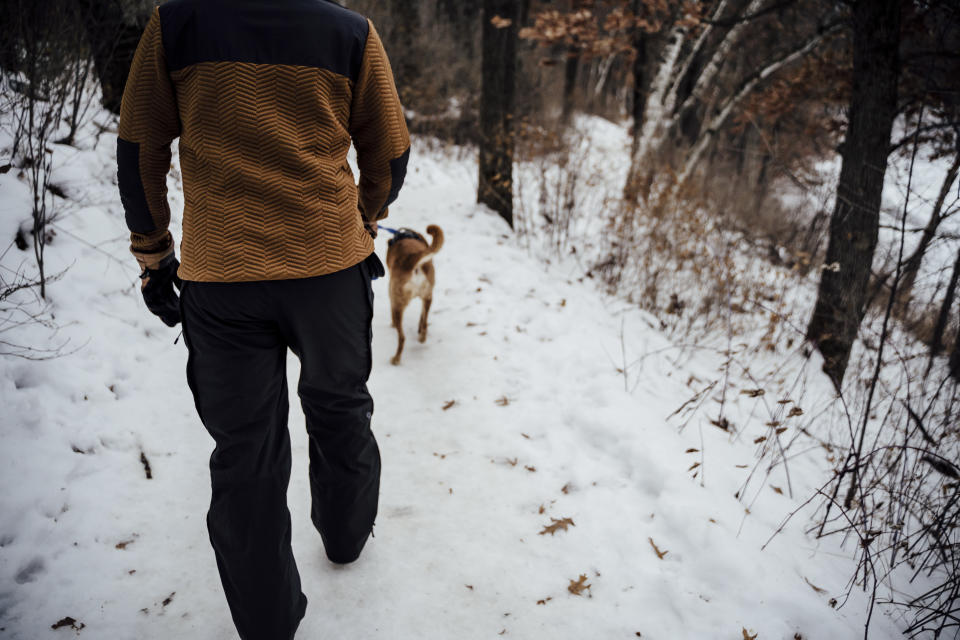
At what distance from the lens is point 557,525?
7.22 ft

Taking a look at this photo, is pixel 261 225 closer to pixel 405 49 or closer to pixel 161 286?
pixel 161 286

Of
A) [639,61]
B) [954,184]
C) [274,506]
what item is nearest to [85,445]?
[274,506]

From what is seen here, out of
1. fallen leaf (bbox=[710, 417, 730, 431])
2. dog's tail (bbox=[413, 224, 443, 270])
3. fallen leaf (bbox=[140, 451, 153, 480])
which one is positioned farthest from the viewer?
→ dog's tail (bbox=[413, 224, 443, 270])

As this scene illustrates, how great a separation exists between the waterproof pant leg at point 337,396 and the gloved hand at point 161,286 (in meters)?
0.47

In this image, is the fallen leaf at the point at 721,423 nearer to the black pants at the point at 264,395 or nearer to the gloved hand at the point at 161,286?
the black pants at the point at 264,395

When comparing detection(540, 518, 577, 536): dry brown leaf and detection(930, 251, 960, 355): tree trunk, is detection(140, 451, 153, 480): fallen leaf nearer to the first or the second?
detection(540, 518, 577, 536): dry brown leaf

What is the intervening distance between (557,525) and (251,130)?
2.07m

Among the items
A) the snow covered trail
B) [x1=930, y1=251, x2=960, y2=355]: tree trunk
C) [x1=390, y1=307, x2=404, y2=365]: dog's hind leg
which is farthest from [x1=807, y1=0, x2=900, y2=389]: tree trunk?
[x1=390, y1=307, x2=404, y2=365]: dog's hind leg

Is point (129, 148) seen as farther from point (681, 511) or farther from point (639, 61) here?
point (639, 61)

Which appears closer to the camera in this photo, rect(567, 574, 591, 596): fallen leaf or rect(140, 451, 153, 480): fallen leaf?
rect(567, 574, 591, 596): fallen leaf

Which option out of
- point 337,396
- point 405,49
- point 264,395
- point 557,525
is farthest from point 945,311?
point 405,49

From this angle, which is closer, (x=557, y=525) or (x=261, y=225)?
(x=261, y=225)

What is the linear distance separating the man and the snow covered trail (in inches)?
22.9

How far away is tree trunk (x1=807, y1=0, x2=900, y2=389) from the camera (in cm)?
374
